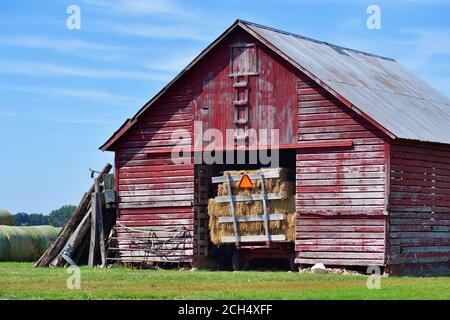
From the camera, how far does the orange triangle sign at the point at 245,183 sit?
3604cm

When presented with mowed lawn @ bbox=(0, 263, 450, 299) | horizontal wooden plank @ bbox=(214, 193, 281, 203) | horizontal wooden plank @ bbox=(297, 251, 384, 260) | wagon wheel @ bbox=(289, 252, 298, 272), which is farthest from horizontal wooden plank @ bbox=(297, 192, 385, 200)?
mowed lawn @ bbox=(0, 263, 450, 299)

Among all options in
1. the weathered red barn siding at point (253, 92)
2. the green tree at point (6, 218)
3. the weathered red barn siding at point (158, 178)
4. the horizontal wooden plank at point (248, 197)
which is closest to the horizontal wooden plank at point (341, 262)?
the horizontal wooden plank at point (248, 197)

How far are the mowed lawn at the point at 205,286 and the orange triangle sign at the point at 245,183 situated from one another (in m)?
3.43

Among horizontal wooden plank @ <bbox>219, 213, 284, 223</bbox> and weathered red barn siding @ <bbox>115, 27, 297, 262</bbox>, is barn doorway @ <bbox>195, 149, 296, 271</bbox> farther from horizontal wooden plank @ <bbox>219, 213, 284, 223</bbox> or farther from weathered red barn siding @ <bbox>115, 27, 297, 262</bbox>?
horizontal wooden plank @ <bbox>219, 213, 284, 223</bbox>

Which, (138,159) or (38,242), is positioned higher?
(138,159)

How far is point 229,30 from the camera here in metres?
36.6

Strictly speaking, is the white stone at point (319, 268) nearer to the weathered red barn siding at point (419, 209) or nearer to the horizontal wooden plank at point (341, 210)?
the horizontal wooden plank at point (341, 210)

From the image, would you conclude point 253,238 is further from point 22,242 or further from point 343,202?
point 22,242

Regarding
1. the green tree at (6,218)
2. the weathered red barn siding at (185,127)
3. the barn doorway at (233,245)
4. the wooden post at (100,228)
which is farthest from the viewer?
the green tree at (6,218)

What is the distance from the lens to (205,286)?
28.0 m
